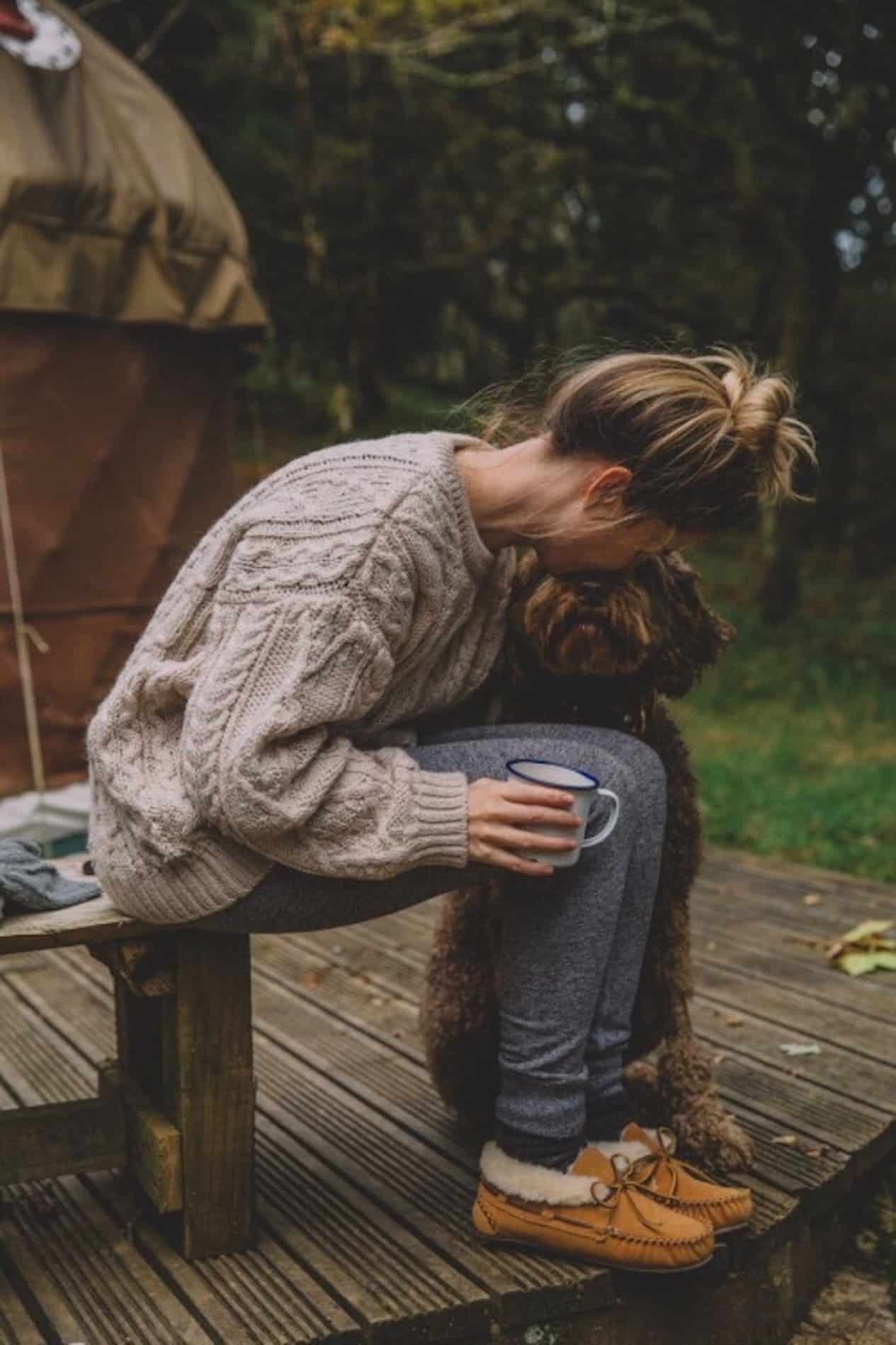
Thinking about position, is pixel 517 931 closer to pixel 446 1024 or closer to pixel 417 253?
pixel 446 1024

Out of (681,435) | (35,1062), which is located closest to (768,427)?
(681,435)

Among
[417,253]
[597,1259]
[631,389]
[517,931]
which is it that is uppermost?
[631,389]

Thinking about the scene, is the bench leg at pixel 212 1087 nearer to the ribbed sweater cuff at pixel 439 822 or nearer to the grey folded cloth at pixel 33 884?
the grey folded cloth at pixel 33 884

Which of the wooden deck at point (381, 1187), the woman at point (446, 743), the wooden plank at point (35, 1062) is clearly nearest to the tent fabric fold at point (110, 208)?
the wooden deck at point (381, 1187)

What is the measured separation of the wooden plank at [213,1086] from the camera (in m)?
2.00

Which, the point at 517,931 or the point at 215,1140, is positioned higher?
the point at 517,931

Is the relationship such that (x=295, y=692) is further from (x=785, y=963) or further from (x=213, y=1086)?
(x=785, y=963)

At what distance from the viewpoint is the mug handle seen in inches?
75.9

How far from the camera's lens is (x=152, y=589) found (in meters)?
5.21

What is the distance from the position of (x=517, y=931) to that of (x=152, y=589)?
3441 mm

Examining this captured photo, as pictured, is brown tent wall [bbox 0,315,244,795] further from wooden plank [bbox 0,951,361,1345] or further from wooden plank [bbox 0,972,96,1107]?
wooden plank [bbox 0,951,361,1345]

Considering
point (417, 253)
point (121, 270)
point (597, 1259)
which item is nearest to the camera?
point (597, 1259)

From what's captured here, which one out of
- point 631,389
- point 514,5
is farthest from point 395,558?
point 514,5

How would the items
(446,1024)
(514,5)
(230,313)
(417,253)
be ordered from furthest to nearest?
1. (417,253)
2. (514,5)
3. (230,313)
4. (446,1024)
